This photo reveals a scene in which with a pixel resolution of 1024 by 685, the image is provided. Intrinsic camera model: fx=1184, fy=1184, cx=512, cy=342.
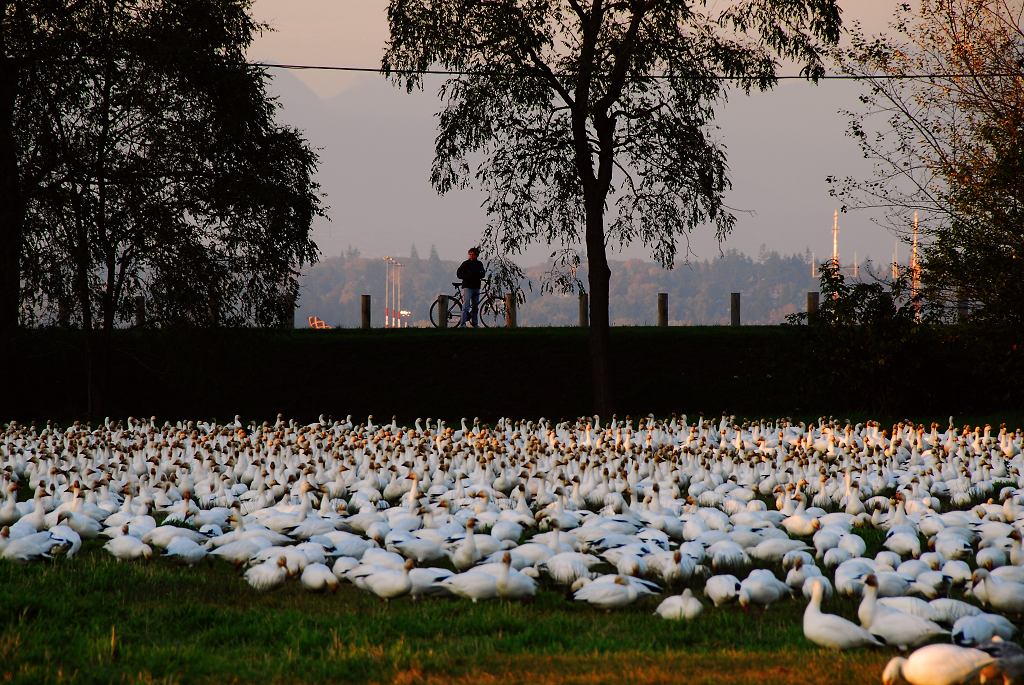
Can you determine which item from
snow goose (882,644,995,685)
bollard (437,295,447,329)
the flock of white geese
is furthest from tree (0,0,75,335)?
bollard (437,295,447,329)

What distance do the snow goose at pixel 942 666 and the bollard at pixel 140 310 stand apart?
1891cm

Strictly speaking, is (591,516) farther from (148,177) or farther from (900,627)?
(148,177)

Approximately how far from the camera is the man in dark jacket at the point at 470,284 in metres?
33.4

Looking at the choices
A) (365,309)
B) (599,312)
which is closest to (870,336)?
(599,312)

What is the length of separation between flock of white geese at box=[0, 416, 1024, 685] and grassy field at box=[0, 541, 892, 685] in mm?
246

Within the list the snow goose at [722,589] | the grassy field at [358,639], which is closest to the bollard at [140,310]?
the grassy field at [358,639]

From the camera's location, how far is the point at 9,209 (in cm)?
2145

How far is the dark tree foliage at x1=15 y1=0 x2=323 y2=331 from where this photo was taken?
21750 mm

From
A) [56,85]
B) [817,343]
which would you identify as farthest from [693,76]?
[56,85]

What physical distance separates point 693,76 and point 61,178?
12.1m

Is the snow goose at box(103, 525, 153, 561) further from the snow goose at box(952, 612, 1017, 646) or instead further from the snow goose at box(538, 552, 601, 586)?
the snow goose at box(952, 612, 1017, 646)

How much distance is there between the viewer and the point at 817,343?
2309 centimetres

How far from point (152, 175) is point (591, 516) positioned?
13.6 m

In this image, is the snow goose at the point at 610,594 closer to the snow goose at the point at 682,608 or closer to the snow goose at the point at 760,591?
the snow goose at the point at 682,608
